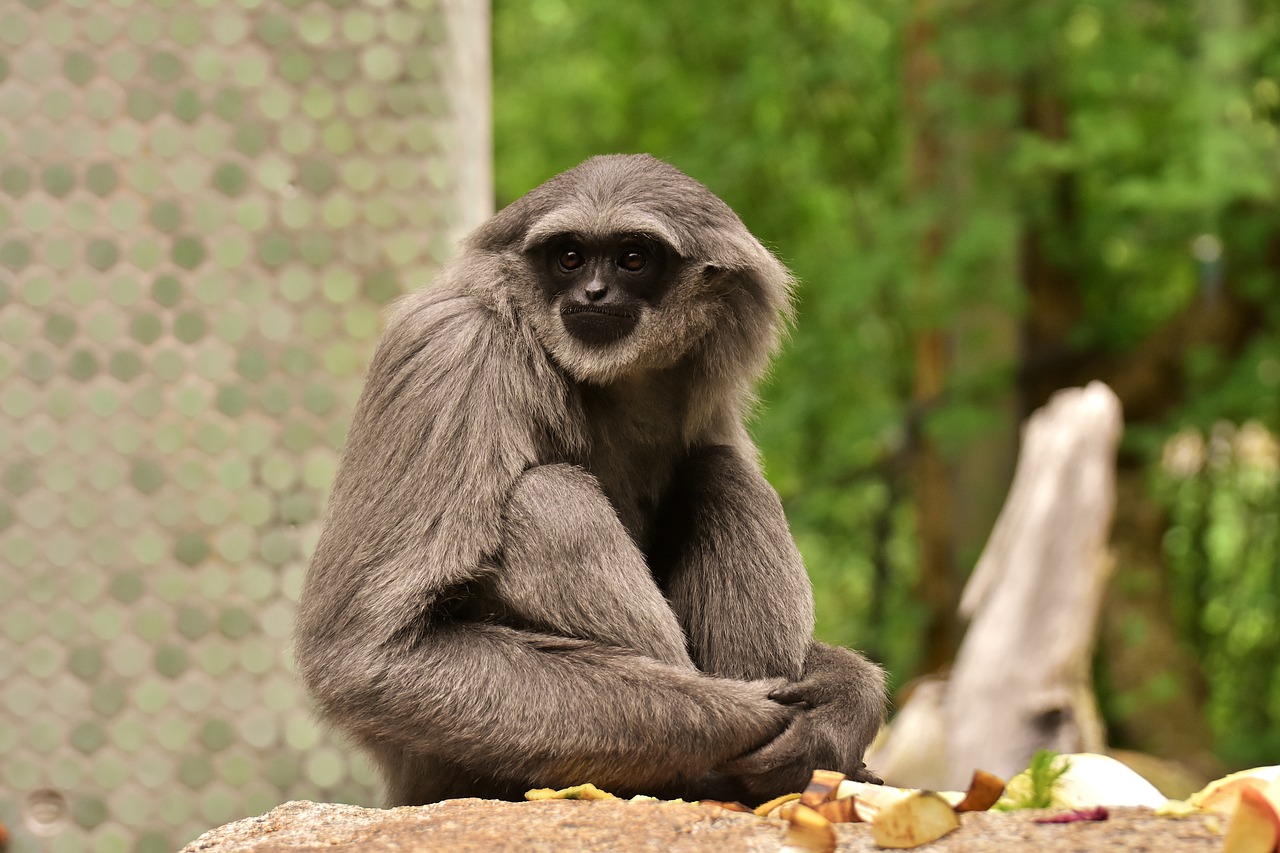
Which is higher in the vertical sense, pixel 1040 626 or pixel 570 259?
pixel 570 259

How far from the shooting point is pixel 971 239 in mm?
9805

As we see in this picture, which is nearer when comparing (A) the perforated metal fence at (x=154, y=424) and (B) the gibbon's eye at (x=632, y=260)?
(B) the gibbon's eye at (x=632, y=260)

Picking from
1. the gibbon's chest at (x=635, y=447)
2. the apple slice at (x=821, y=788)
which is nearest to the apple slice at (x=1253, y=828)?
the apple slice at (x=821, y=788)

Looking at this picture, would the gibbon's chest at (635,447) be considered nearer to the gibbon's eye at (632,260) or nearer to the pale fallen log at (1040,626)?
the gibbon's eye at (632,260)

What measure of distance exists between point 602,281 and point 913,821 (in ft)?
6.14

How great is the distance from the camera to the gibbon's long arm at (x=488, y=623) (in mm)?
3750

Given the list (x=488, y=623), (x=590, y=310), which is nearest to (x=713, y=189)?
(x=590, y=310)

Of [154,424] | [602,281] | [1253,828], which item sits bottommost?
[1253,828]

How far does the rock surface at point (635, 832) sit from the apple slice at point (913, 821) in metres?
0.03

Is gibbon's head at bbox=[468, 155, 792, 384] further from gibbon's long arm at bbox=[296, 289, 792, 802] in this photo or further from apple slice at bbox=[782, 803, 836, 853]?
apple slice at bbox=[782, 803, 836, 853]

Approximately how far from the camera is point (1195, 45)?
9.63 metres

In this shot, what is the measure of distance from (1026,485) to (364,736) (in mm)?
5816

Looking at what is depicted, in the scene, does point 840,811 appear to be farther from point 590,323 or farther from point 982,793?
point 590,323

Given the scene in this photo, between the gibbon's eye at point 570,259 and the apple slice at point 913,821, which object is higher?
the gibbon's eye at point 570,259
